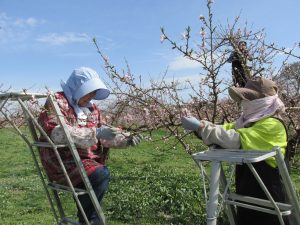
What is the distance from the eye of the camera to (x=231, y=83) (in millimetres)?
4355

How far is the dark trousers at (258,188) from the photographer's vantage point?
279 centimetres

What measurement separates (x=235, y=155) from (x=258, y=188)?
73 centimetres

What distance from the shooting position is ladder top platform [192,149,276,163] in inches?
83.1

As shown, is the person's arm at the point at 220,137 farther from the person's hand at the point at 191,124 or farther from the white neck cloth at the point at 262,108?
the white neck cloth at the point at 262,108

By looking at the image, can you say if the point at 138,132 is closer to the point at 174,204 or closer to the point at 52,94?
the point at 52,94

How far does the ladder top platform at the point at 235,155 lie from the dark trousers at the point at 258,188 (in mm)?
506

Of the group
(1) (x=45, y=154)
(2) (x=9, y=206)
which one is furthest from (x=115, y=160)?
(1) (x=45, y=154)

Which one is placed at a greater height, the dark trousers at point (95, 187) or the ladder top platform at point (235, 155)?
the ladder top platform at point (235, 155)

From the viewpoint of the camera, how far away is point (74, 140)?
9.43 feet

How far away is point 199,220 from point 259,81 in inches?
101

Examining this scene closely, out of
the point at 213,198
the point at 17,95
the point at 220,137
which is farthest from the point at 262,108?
the point at 17,95

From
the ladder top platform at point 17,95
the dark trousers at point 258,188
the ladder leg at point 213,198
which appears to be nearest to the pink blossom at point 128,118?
the ladder top platform at point 17,95

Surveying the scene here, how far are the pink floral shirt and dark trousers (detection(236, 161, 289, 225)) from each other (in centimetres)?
102

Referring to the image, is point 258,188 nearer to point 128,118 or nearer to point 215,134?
point 215,134
